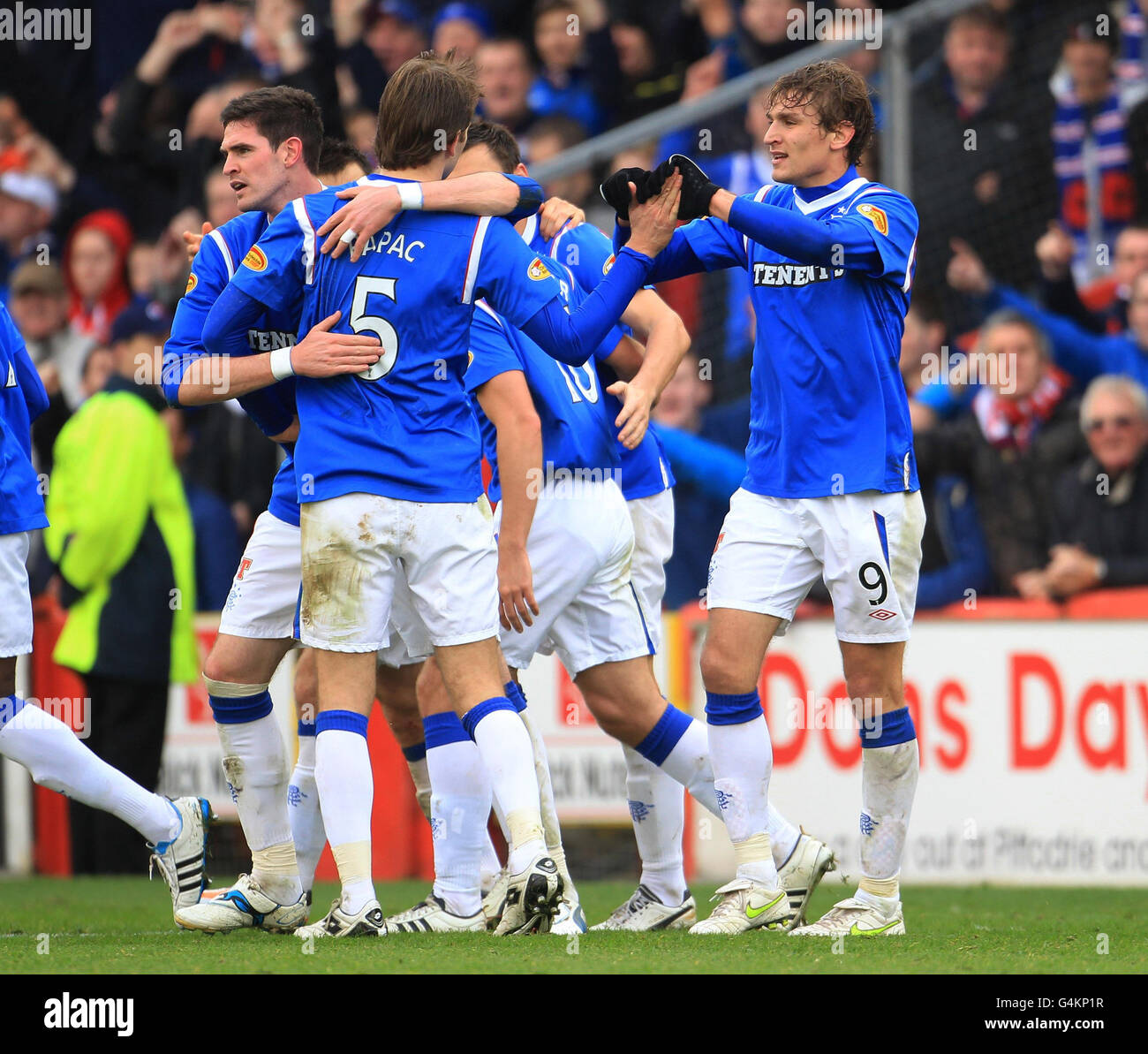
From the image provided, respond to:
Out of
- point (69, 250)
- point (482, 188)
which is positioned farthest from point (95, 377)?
point (482, 188)

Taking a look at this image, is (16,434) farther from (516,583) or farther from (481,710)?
(481,710)

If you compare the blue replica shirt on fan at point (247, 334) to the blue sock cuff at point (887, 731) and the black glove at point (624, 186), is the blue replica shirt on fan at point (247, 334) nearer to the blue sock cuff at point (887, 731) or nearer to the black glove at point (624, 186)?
the black glove at point (624, 186)

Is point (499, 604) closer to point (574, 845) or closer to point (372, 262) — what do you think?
point (372, 262)

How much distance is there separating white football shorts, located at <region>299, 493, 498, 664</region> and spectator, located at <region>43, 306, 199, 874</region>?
14.0 ft

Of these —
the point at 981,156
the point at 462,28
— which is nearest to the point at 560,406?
the point at 981,156

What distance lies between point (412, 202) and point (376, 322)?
0.32 metres

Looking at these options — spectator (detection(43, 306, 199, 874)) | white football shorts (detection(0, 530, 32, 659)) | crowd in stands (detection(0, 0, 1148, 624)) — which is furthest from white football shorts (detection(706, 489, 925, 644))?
spectator (detection(43, 306, 199, 874))

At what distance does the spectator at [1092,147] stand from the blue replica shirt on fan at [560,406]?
508 centimetres

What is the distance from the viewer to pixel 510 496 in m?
4.98

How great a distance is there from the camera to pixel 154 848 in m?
5.08

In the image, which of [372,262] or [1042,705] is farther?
[1042,705]

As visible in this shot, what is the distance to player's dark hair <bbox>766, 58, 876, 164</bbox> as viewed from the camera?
4848 mm

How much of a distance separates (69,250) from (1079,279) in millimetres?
6327

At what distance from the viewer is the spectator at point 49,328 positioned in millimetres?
10047
